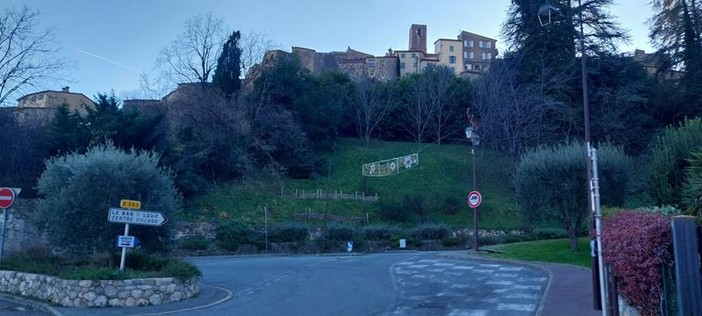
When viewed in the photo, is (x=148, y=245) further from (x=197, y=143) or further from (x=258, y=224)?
(x=197, y=143)

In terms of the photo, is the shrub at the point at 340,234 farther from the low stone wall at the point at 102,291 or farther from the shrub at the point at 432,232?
the low stone wall at the point at 102,291

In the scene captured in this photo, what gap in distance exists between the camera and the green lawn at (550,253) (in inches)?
1017

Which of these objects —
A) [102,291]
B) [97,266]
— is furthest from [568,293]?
[97,266]

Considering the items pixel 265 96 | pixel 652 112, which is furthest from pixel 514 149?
pixel 265 96

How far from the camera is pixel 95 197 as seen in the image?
1736 cm

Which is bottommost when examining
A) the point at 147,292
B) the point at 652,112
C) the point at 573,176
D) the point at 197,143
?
the point at 147,292

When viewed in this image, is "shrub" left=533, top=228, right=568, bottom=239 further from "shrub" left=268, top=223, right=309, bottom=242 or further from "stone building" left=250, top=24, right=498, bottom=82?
"stone building" left=250, top=24, right=498, bottom=82

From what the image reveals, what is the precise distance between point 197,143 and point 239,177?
14.4 feet

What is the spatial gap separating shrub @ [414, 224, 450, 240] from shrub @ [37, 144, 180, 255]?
24.0 meters

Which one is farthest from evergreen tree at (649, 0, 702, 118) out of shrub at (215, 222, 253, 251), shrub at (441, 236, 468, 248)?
shrub at (215, 222, 253, 251)

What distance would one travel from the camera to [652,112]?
189ft

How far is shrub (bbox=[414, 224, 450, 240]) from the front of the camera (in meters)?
40.2

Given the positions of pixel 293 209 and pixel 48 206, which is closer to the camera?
pixel 48 206

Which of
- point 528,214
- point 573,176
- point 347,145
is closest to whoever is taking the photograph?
point 573,176
